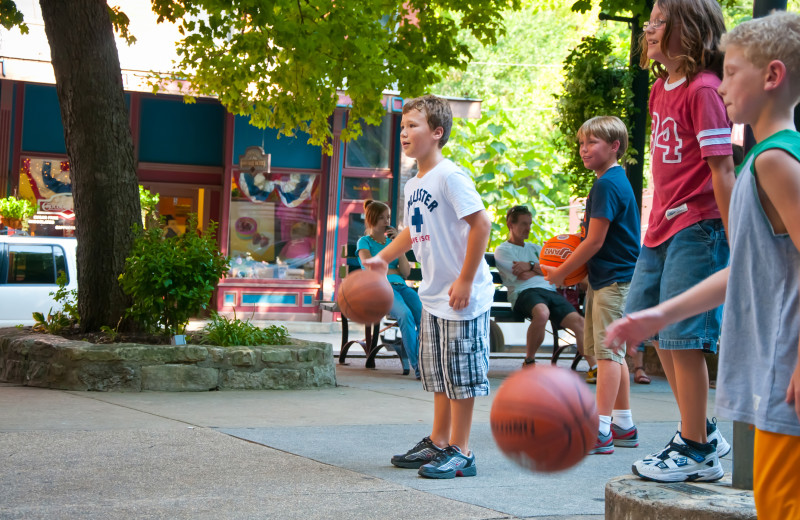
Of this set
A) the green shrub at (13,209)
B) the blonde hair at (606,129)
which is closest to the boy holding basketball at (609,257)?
the blonde hair at (606,129)

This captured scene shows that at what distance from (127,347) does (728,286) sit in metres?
6.11

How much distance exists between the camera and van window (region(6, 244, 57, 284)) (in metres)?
12.9

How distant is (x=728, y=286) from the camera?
98.2 inches

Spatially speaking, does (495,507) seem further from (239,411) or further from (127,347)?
(127,347)

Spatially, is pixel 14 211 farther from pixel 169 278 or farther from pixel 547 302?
pixel 547 302

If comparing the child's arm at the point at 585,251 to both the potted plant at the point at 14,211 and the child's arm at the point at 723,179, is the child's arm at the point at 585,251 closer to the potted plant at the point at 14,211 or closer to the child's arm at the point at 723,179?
the child's arm at the point at 723,179

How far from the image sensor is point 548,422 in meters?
2.98

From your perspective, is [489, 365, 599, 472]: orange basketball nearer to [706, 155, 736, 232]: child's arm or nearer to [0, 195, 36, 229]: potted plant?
[706, 155, 736, 232]: child's arm

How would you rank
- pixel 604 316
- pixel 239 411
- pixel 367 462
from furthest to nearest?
pixel 239 411 < pixel 604 316 < pixel 367 462

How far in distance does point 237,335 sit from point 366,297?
3.86 metres

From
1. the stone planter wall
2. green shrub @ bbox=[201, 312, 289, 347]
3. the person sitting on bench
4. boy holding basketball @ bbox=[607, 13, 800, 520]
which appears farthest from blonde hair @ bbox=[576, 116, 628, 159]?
green shrub @ bbox=[201, 312, 289, 347]

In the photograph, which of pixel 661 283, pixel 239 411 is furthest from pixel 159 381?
pixel 661 283

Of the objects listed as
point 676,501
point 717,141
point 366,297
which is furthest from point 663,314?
point 366,297

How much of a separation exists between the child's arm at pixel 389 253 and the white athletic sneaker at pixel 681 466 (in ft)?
6.00
